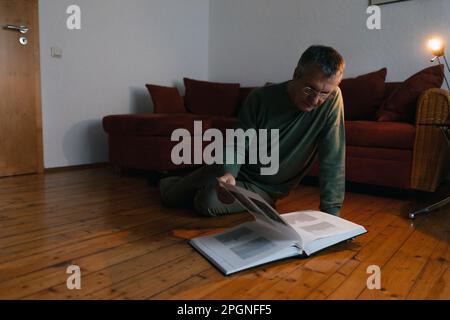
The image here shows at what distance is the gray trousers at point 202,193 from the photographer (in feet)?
5.23

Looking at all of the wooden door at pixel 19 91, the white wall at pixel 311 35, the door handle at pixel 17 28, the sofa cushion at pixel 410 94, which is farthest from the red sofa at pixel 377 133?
the door handle at pixel 17 28

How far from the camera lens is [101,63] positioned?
10.2ft

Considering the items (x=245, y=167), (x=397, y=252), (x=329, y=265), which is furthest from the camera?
(x=245, y=167)

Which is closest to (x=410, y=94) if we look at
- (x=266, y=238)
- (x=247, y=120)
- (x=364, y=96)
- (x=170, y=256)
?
(x=364, y=96)

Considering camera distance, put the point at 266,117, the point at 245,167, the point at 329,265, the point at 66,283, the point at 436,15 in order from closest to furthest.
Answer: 1. the point at 66,283
2. the point at 329,265
3. the point at 266,117
4. the point at 245,167
5. the point at 436,15

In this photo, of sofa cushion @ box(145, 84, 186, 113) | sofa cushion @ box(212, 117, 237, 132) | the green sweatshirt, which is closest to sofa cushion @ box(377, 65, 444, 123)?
sofa cushion @ box(212, 117, 237, 132)

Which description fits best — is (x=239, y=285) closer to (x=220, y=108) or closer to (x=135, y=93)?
Result: (x=220, y=108)

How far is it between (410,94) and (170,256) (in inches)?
75.2

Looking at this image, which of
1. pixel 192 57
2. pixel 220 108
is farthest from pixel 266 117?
pixel 192 57

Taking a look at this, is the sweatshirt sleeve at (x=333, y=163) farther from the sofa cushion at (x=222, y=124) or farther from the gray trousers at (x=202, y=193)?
the sofa cushion at (x=222, y=124)

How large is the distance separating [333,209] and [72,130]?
2.33 metres

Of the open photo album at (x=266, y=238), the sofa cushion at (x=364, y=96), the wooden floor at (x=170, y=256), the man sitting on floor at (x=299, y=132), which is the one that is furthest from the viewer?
the sofa cushion at (x=364, y=96)

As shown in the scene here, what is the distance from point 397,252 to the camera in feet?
4.22

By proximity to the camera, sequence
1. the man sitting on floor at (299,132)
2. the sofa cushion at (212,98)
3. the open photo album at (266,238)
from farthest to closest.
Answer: the sofa cushion at (212,98)
the man sitting on floor at (299,132)
the open photo album at (266,238)
